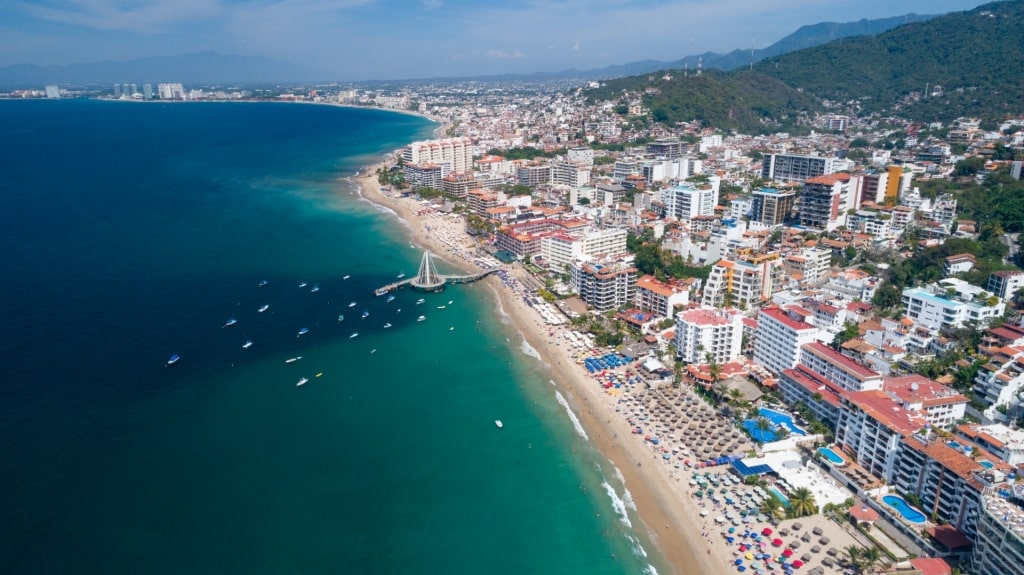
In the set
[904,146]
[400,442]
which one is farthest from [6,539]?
[904,146]

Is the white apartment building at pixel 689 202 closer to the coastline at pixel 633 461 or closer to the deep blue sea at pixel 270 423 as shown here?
the coastline at pixel 633 461

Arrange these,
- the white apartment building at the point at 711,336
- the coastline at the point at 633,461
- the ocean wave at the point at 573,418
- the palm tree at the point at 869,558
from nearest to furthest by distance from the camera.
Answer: the palm tree at the point at 869,558 < the coastline at the point at 633,461 < the ocean wave at the point at 573,418 < the white apartment building at the point at 711,336

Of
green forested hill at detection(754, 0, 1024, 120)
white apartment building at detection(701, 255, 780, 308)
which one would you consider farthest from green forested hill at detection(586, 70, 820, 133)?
white apartment building at detection(701, 255, 780, 308)

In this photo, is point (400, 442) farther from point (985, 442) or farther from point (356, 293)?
point (985, 442)

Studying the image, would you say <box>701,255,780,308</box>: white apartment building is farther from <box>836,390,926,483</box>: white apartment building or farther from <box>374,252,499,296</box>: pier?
<box>374,252,499,296</box>: pier

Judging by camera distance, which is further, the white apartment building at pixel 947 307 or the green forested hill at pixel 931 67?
the green forested hill at pixel 931 67

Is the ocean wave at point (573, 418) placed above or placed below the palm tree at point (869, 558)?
below

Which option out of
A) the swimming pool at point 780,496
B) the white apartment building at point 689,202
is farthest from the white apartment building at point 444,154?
the swimming pool at point 780,496
